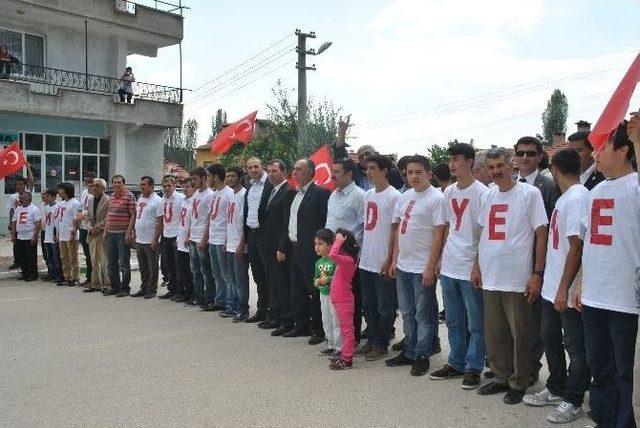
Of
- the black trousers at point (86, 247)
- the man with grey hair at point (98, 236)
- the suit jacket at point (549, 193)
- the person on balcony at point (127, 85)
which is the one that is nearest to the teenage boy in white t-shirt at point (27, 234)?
the black trousers at point (86, 247)

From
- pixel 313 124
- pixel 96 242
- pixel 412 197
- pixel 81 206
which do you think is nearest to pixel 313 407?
pixel 412 197

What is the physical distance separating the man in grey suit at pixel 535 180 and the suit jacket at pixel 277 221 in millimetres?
3145

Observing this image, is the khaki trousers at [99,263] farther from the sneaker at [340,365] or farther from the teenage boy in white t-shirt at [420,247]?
the teenage boy in white t-shirt at [420,247]

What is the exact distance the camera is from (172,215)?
1017cm

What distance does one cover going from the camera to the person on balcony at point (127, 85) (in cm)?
2442

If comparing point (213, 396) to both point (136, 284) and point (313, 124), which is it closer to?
point (136, 284)

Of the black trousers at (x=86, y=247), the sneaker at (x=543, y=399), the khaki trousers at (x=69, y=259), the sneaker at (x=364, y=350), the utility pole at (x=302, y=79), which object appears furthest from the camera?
the utility pole at (x=302, y=79)

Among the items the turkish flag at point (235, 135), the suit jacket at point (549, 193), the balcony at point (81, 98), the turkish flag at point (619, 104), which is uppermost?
the balcony at point (81, 98)

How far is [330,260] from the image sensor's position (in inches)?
A: 252

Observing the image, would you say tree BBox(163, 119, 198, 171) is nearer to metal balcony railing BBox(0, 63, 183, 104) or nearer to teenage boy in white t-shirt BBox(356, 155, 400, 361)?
metal balcony railing BBox(0, 63, 183, 104)

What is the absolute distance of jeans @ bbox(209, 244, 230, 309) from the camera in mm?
8977

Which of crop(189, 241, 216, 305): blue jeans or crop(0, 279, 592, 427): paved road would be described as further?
crop(189, 241, 216, 305): blue jeans

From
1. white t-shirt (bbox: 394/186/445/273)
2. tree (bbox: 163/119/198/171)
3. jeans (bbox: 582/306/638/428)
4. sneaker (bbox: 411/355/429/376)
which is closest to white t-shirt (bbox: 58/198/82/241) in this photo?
white t-shirt (bbox: 394/186/445/273)

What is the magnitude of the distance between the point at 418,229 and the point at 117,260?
→ 654cm
